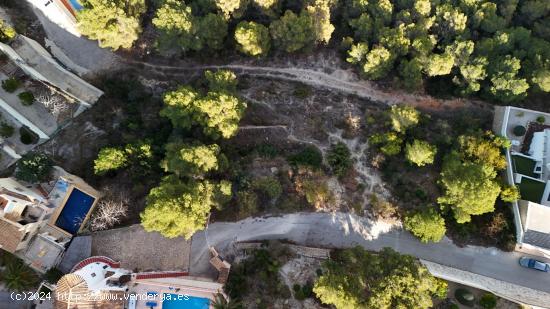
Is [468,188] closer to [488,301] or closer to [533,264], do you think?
[533,264]

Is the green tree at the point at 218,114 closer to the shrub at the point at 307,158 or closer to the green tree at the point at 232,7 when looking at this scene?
the shrub at the point at 307,158

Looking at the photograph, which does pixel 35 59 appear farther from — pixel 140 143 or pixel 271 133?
pixel 271 133

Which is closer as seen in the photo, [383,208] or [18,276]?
[18,276]

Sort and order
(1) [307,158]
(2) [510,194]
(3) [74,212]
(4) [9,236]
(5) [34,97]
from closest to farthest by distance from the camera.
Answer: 1. (4) [9,236]
2. (3) [74,212]
3. (2) [510,194]
4. (1) [307,158]
5. (5) [34,97]

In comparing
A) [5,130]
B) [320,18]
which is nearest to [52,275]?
[5,130]

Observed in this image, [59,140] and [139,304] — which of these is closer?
[139,304]

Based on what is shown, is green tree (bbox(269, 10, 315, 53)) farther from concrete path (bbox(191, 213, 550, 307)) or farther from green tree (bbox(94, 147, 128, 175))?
green tree (bbox(94, 147, 128, 175))

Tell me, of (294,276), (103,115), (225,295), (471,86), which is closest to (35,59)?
(103,115)
